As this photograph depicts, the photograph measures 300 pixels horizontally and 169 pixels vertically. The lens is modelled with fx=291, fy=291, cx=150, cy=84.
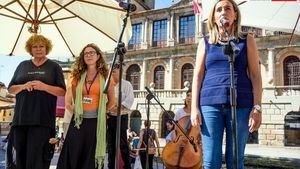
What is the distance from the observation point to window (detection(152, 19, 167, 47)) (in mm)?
26375

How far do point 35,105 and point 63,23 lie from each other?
2.69 metres

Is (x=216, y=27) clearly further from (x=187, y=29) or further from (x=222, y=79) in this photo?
(x=187, y=29)

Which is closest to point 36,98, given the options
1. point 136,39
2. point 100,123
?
point 100,123

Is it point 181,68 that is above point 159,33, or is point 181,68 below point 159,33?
below

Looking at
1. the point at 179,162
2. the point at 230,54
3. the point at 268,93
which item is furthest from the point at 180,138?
the point at 268,93

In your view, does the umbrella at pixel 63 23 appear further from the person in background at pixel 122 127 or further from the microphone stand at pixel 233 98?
the microphone stand at pixel 233 98

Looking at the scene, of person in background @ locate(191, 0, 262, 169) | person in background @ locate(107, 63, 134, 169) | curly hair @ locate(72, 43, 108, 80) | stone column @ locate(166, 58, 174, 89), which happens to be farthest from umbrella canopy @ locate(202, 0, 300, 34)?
stone column @ locate(166, 58, 174, 89)

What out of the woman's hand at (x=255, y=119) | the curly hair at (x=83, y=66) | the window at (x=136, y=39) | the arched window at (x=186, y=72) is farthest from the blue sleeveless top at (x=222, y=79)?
the window at (x=136, y=39)

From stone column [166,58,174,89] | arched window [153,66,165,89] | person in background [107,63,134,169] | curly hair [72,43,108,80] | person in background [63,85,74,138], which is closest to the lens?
person in background [63,85,74,138]

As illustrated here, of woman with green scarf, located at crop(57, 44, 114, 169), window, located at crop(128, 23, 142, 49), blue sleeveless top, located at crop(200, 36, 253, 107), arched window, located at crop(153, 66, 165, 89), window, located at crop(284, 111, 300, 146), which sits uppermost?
window, located at crop(128, 23, 142, 49)

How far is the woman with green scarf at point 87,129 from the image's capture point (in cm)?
312

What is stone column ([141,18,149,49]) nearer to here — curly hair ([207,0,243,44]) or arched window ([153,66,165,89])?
arched window ([153,66,165,89])

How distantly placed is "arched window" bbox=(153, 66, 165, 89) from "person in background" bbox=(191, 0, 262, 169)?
2293cm

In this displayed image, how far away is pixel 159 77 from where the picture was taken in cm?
2578
